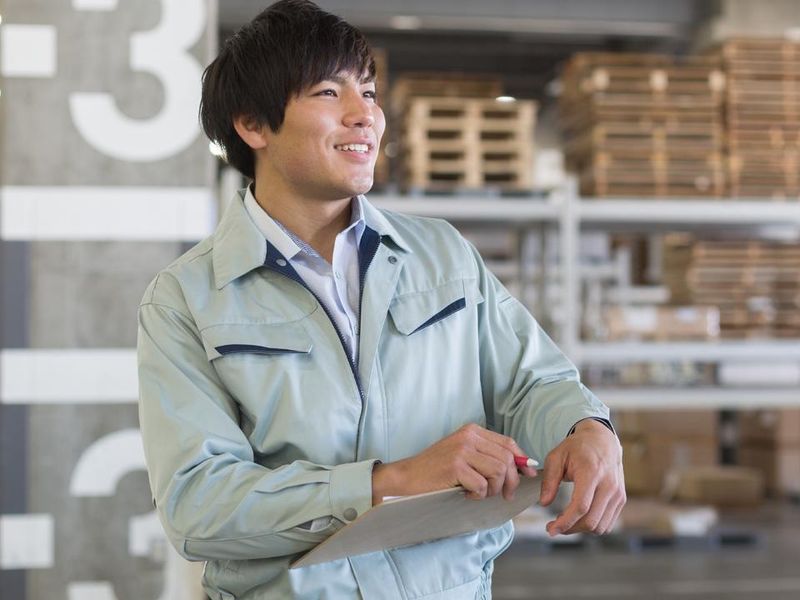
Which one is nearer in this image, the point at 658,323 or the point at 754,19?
the point at 658,323

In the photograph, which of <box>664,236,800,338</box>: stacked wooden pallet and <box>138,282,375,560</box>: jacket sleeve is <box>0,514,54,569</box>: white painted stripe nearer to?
<box>138,282,375,560</box>: jacket sleeve

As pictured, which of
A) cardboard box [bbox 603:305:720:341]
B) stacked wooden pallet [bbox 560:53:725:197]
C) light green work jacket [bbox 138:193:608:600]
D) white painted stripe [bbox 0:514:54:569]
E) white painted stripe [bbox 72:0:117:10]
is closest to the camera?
light green work jacket [bbox 138:193:608:600]

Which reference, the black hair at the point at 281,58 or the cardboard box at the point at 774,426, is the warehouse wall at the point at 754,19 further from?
the black hair at the point at 281,58

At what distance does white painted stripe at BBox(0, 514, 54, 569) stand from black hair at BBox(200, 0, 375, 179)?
2.67 m

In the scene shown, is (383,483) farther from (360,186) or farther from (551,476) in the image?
(360,186)

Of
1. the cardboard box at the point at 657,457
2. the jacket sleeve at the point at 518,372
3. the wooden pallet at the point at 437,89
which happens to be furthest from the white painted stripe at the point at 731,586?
the jacket sleeve at the point at 518,372

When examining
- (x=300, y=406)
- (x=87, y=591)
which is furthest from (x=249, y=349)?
(x=87, y=591)

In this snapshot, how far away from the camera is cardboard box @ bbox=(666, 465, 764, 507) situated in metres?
10.7

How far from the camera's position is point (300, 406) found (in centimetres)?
161

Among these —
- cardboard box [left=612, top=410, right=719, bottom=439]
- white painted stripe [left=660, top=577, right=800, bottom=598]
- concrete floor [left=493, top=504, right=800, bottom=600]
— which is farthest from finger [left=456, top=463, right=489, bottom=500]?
cardboard box [left=612, top=410, right=719, bottom=439]

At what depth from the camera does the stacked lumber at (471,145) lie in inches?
325

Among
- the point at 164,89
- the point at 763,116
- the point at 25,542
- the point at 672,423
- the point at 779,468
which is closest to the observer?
the point at 25,542

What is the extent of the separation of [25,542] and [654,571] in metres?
5.05

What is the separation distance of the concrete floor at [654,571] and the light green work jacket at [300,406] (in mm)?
5495
